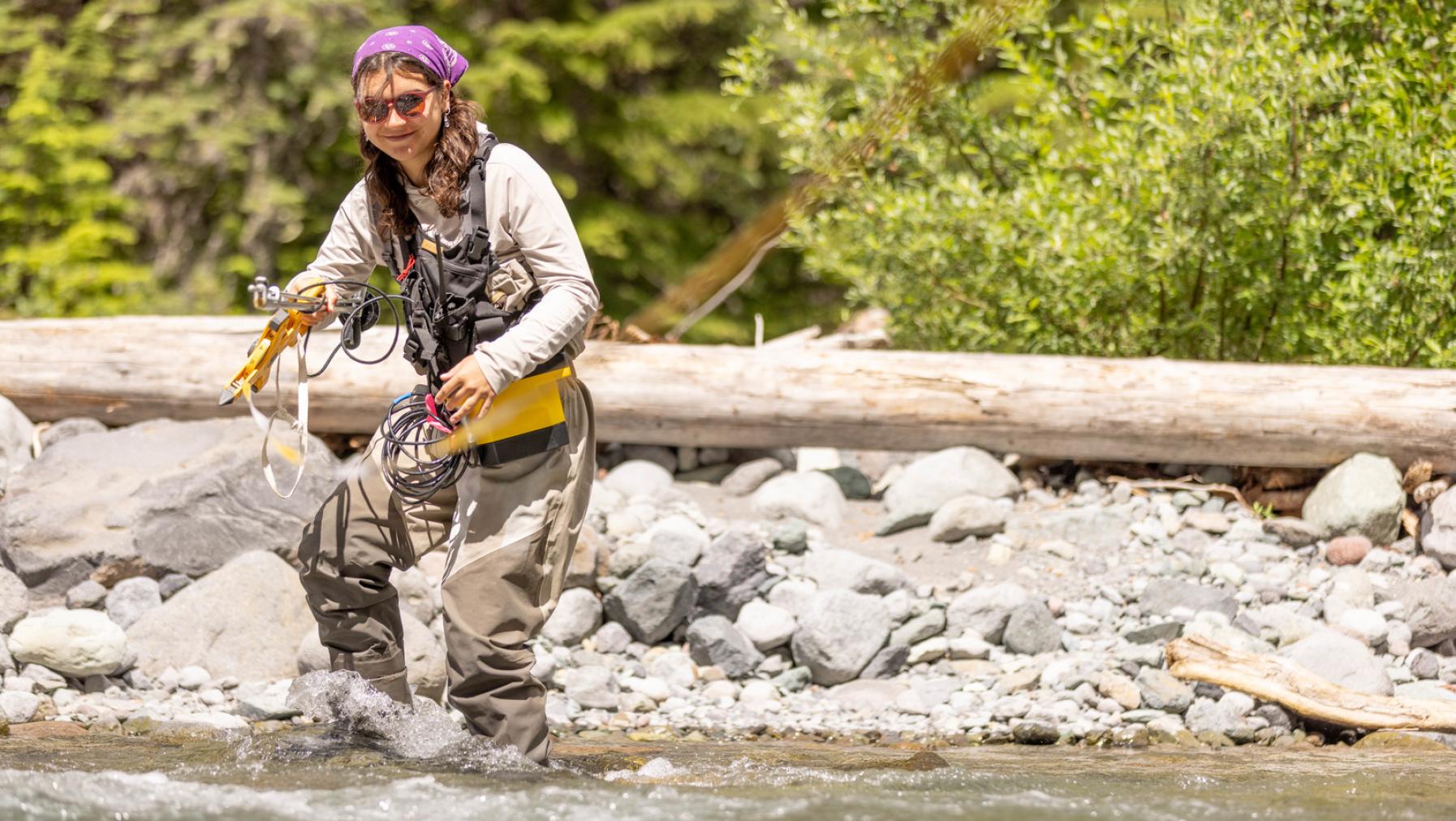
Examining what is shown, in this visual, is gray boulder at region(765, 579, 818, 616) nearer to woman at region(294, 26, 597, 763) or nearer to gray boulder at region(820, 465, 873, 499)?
gray boulder at region(820, 465, 873, 499)

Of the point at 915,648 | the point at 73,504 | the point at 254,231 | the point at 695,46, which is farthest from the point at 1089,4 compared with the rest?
the point at 73,504

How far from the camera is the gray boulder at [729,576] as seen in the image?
235 inches

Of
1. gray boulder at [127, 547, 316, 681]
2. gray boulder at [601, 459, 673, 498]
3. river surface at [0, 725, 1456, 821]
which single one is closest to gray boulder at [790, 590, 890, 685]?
river surface at [0, 725, 1456, 821]

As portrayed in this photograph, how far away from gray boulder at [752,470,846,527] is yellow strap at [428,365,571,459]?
3.00 m

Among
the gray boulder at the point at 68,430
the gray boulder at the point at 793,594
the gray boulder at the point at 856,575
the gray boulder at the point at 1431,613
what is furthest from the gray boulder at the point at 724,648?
the gray boulder at the point at 68,430

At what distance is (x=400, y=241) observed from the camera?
3.97 metres

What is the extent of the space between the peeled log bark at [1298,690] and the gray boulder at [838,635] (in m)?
1.10

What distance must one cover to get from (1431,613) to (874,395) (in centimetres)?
250

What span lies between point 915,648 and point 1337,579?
182cm

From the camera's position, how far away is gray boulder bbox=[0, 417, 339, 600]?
590 cm

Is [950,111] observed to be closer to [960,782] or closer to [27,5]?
[960,782]

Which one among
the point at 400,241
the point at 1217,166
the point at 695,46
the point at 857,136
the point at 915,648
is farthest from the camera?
the point at 695,46

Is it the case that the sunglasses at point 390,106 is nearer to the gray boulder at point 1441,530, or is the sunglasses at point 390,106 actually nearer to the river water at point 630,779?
the river water at point 630,779

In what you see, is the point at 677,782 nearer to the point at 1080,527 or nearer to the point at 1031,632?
the point at 1031,632
